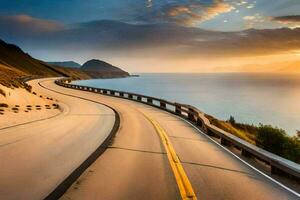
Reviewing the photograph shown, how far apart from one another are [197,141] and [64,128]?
6.49 metres

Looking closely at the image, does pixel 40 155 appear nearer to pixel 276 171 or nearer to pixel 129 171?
pixel 129 171

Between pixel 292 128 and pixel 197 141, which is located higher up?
pixel 197 141

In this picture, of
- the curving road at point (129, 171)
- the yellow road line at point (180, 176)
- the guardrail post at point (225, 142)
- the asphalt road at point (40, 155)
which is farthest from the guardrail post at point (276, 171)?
the asphalt road at point (40, 155)

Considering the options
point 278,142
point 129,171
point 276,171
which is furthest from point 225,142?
point 278,142

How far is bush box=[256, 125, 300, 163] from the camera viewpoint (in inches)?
966

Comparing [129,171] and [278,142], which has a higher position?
[129,171]

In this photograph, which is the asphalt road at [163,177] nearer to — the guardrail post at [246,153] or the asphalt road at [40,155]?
the guardrail post at [246,153]

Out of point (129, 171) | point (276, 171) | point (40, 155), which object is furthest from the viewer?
point (40, 155)

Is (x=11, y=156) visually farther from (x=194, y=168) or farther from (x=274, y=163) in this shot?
(x=274, y=163)

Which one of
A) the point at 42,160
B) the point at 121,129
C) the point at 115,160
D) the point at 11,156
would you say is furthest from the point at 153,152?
the point at 121,129

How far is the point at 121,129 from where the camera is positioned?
18.0 m

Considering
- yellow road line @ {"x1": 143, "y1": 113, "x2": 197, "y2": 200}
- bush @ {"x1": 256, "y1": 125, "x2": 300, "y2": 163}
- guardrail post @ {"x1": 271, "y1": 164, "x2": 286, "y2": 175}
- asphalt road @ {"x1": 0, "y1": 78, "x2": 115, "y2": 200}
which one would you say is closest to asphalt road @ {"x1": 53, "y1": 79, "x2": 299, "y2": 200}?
yellow road line @ {"x1": 143, "y1": 113, "x2": 197, "y2": 200}

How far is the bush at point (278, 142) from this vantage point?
24.5 meters

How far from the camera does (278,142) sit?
26078 mm
